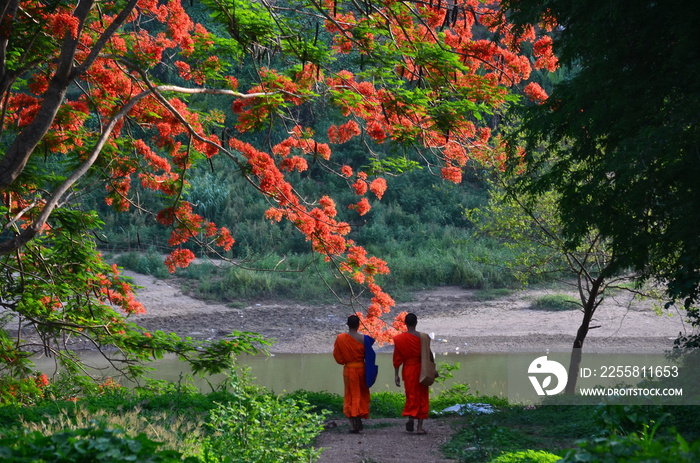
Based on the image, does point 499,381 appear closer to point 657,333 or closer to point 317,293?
point 657,333

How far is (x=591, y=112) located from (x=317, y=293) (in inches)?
585

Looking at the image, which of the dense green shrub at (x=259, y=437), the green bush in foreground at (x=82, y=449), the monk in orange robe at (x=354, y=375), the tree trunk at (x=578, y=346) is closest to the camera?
the green bush in foreground at (x=82, y=449)

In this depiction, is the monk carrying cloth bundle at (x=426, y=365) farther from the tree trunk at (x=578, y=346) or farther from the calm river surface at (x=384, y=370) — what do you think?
the calm river surface at (x=384, y=370)

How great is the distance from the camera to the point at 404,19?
28.3 feet

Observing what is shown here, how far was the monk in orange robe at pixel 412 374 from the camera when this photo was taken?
307 inches

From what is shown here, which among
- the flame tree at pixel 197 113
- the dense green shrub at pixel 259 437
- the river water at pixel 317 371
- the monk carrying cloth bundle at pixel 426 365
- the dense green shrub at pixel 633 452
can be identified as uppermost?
the flame tree at pixel 197 113

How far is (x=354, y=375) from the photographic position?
7.98 metres

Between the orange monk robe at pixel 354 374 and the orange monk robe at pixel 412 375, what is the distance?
418mm

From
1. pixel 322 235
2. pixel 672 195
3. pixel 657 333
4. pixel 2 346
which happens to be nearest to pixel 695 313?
pixel 672 195

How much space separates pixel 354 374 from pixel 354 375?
0.4 inches

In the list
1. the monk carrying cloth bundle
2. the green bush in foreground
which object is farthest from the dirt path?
the green bush in foreground

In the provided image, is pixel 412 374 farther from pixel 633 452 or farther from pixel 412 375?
pixel 633 452

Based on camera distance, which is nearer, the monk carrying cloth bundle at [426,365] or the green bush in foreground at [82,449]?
the green bush in foreground at [82,449]

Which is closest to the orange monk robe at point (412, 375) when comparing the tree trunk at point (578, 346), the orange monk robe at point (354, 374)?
the orange monk robe at point (354, 374)
